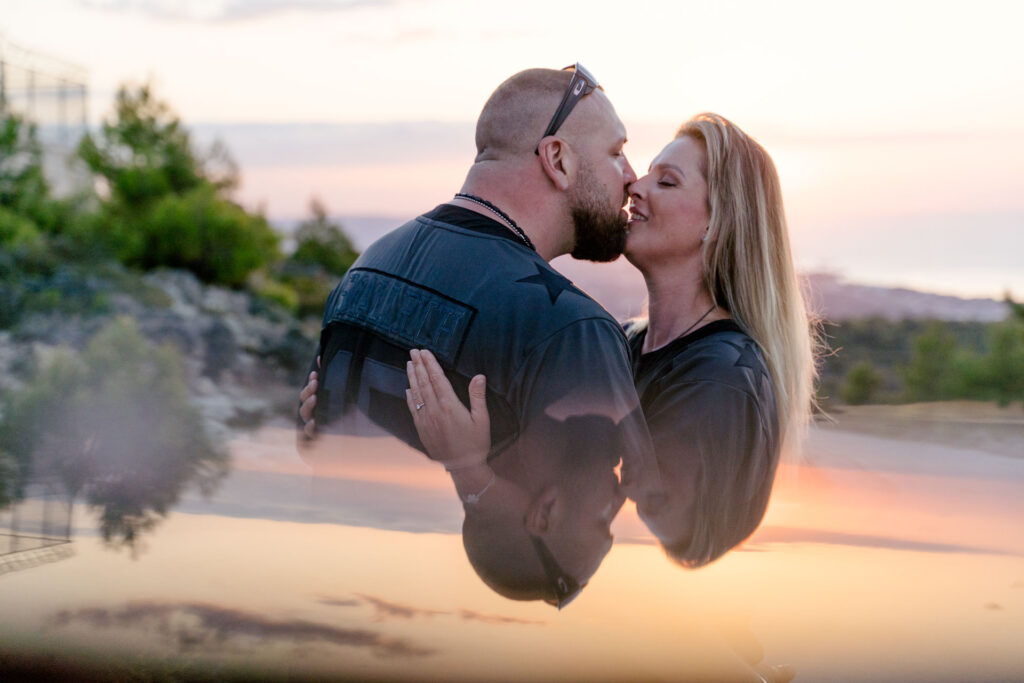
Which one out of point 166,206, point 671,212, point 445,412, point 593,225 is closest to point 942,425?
point 671,212

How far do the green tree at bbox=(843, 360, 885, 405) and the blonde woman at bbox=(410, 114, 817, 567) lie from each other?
13147 millimetres

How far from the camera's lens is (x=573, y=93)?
2369 millimetres

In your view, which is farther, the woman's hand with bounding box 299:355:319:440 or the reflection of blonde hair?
the reflection of blonde hair

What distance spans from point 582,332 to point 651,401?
0.53 meters

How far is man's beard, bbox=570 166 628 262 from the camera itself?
2.38 meters

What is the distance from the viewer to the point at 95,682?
10.8 ft

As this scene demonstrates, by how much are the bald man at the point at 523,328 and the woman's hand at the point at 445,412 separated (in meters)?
0.03

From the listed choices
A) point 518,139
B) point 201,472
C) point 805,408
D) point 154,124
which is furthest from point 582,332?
point 154,124

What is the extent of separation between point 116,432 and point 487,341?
8.60 metres

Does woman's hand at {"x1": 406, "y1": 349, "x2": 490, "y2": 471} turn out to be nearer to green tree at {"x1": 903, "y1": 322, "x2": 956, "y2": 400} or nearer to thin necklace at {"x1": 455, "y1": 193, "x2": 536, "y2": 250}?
thin necklace at {"x1": 455, "y1": 193, "x2": 536, "y2": 250}

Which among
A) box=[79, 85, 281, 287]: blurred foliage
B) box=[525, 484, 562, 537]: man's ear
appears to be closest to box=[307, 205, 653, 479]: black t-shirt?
box=[525, 484, 562, 537]: man's ear

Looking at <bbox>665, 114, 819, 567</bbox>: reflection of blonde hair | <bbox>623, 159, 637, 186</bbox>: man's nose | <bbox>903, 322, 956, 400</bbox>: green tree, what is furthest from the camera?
<bbox>903, 322, 956, 400</bbox>: green tree

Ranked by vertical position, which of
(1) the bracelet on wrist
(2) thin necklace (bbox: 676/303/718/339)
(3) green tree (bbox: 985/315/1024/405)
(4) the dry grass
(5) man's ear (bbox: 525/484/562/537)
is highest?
(2) thin necklace (bbox: 676/303/718/339)

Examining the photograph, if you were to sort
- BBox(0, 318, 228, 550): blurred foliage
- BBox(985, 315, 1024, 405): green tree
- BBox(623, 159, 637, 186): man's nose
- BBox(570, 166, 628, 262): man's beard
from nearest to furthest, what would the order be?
BBox(570, 166, 628, 262): man's beard
BBox(623, 159, 637, 186): man's nose
BBox(0, 318, 228, 550): blurred foliage
BBox(985, 315, 1024, 405): green tree
